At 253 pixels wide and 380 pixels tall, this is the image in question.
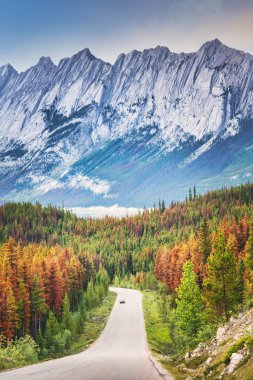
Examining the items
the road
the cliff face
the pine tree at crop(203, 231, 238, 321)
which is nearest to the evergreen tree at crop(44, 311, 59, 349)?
the road

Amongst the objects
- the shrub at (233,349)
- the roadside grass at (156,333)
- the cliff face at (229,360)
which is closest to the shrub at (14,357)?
the roadside grass at (156,333)

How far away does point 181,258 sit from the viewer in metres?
124

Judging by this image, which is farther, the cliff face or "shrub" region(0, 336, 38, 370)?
"shrub" region(0, 336, 38, 370)

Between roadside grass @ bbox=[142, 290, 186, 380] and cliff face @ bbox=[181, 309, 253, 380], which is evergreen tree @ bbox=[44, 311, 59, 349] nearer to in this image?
roadside grass @ bbox=[142, 290, 186, 380]

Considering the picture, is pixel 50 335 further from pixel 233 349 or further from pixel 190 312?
pixel 233 349

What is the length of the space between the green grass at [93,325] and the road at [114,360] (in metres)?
1.32

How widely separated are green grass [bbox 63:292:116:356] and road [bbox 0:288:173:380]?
1.32 m

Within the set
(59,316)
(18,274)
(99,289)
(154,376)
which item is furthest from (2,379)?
→ (99,289)

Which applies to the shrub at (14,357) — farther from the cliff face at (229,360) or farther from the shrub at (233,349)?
the shrub at (233,349)

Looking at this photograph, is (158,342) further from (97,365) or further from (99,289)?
(99,289)

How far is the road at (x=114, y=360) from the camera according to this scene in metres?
31.0

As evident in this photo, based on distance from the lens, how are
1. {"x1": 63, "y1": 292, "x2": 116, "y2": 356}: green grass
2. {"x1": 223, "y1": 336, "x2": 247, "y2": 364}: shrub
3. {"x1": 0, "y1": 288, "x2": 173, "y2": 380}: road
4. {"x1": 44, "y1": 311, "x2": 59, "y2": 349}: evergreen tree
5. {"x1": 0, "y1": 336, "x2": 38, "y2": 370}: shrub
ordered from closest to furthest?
{"x1": 223, "y1": 336, "x2": 247, "y2": 364}: shrub < {"x1": 0, "y1": 288, "x2": 173, "y2": 380}: road < {"x1": 0, "y1": 336, "x2": 38, "y2": 370}: shrub < {"x1": 63, "y1": 292, "x2": 116, "y2": 356}: green grass < {"x1": 44, "y1": 311, "x2": 59, "y2": 349}: evergreen tree

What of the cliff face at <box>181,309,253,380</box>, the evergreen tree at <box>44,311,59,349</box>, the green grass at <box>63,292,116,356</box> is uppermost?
the cliff face at <box>181,309,253,380</box>

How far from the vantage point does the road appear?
1221 inches
